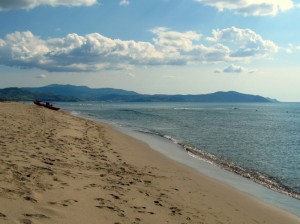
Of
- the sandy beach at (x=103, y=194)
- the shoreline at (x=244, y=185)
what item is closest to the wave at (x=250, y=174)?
the shoreline at (x=244, y=185)

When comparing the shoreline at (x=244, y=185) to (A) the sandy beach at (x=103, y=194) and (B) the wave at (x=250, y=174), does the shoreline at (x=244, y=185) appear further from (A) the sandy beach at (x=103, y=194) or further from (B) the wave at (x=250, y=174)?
(A) the sandy beach at (x=103, y=194)

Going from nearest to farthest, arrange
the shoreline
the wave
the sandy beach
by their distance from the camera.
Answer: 1. the sandy beach
2. the shoreline
3. the wave

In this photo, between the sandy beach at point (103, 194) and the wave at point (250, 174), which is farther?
the wave at point (250, 174)

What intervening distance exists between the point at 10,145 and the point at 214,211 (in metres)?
8.17

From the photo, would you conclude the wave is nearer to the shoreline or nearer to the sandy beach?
the shoreline

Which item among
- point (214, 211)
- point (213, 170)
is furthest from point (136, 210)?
point (213, 170)

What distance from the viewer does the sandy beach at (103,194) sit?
7.29 m

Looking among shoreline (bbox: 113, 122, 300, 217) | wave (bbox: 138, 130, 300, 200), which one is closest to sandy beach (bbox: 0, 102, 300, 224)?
shoreline (bbox: 113, 122, 300, 217)

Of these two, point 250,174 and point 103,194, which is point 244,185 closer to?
point 250,174

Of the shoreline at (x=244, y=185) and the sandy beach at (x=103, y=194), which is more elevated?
the sandy beach at (x=103, y=194)

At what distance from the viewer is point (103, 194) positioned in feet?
29.8

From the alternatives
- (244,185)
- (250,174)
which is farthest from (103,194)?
(250,174)

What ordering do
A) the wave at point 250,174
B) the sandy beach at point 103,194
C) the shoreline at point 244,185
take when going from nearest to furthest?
1. the sandy beach at point 103,194
2. the shoreline at point 244,185
3. the wave at point 250,174

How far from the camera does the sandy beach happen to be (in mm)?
7289
